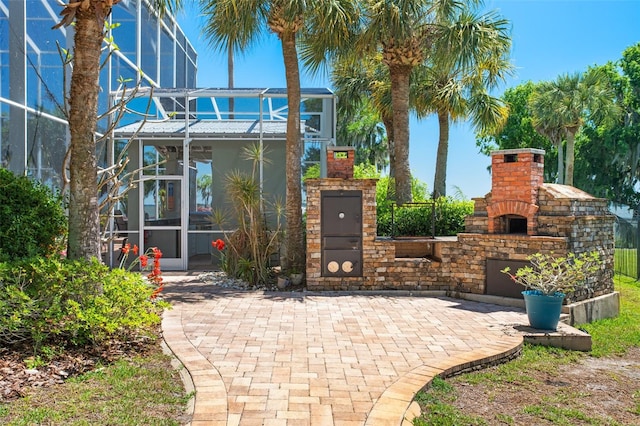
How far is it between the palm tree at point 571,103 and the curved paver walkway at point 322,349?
16864 millimetres

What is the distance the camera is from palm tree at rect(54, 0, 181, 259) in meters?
5.80

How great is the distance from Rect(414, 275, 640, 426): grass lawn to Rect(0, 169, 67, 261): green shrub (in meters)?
4.68

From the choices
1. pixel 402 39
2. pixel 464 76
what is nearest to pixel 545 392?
pixel 402 39

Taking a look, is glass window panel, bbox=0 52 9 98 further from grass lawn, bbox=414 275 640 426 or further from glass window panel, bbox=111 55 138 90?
grass lawn, bbox=414 275 640 426

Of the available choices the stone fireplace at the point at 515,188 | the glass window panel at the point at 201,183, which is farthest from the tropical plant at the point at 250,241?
the stone fireplace at the point at 515,188

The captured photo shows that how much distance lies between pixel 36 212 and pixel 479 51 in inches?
361

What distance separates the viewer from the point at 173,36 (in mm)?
18734

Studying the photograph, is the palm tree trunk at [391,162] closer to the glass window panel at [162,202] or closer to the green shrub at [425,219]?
the green shrub at [425,219]

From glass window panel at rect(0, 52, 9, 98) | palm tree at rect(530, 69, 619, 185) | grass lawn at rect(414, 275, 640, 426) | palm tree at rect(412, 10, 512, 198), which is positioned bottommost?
grass lawn at rect(414, 275, 640, 426)

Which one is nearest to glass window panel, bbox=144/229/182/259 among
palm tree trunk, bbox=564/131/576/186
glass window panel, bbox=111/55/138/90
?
glass window panel, bbox=111/55/138/90

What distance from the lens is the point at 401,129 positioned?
1313cm

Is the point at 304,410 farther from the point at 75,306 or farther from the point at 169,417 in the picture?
the point at 75,306

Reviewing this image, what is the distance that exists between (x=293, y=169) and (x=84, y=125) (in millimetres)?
5015

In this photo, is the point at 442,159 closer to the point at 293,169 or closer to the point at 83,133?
the point at 293,169
